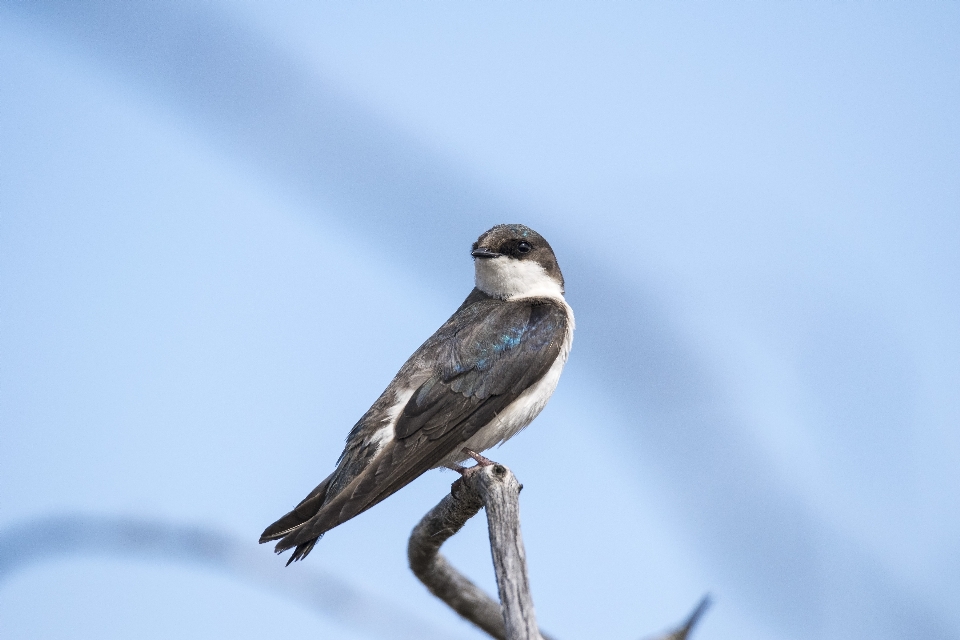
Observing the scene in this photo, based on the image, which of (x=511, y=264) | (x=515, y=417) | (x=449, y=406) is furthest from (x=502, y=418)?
(x=511, y=264)

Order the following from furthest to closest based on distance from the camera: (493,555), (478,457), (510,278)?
(510,278) → (478,457) → (493,555)

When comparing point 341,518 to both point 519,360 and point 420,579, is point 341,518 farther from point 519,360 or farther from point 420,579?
point 519,360

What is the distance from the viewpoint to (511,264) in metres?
7.54

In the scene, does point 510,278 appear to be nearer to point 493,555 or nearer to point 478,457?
point 478,457

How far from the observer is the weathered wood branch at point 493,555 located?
3438mm

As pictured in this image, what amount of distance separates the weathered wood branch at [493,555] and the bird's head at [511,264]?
2202mm

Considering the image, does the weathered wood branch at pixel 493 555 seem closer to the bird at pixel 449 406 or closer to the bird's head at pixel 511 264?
the bird at pixel 449 406

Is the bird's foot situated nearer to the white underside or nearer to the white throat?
the white underside

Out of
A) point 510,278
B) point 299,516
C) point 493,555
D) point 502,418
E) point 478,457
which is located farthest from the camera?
point 510,278

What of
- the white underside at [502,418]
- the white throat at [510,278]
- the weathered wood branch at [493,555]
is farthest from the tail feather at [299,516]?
the white throat at [510,278]

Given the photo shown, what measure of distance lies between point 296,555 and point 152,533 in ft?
3.10

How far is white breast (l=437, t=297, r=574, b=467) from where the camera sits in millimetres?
6266

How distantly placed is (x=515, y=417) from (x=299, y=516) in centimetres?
155

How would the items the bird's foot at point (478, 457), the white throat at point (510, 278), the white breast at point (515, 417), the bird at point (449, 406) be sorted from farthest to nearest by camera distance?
the white throat at point (510, 278), the white breast at point (515, 417), the bird's foot at point (478, 457), the bird at point (449, 406)
